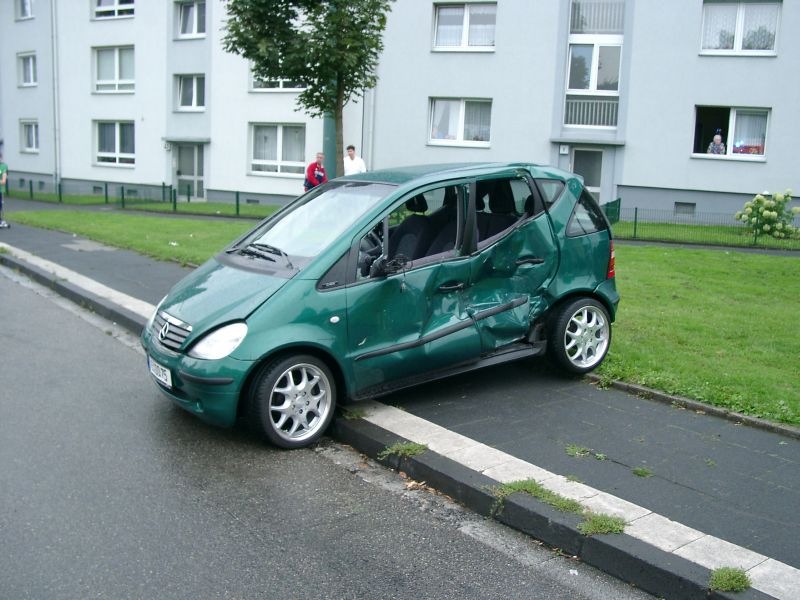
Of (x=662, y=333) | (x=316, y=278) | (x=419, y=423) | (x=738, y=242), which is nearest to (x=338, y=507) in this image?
(x=419, y=423)

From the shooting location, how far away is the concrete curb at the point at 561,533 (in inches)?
156

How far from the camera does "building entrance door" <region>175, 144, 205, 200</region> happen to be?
33312mm

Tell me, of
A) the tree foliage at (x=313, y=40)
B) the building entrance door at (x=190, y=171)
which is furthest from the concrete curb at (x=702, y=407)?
the building entrance door at (x=190, y=171)

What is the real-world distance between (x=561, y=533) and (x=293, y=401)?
7.02 ft

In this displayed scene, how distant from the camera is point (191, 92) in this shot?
33094 mm

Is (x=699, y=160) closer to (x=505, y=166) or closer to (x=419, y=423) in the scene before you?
(x=505, y=166)

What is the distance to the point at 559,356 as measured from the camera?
7086 millimetres

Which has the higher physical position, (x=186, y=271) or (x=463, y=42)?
(x=463, y=42)

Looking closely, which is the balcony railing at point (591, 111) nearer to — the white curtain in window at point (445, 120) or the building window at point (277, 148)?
the white curtain in window at point (445, 120)

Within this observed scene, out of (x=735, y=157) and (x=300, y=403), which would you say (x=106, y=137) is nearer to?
(x=735, y=157)

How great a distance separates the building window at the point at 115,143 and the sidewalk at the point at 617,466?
30931mm

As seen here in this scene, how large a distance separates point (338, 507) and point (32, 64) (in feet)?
130

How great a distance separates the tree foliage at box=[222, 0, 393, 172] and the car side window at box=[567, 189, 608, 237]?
9.43 m

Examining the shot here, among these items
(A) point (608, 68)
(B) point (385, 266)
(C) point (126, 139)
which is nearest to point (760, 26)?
(A) point (608, 68)
